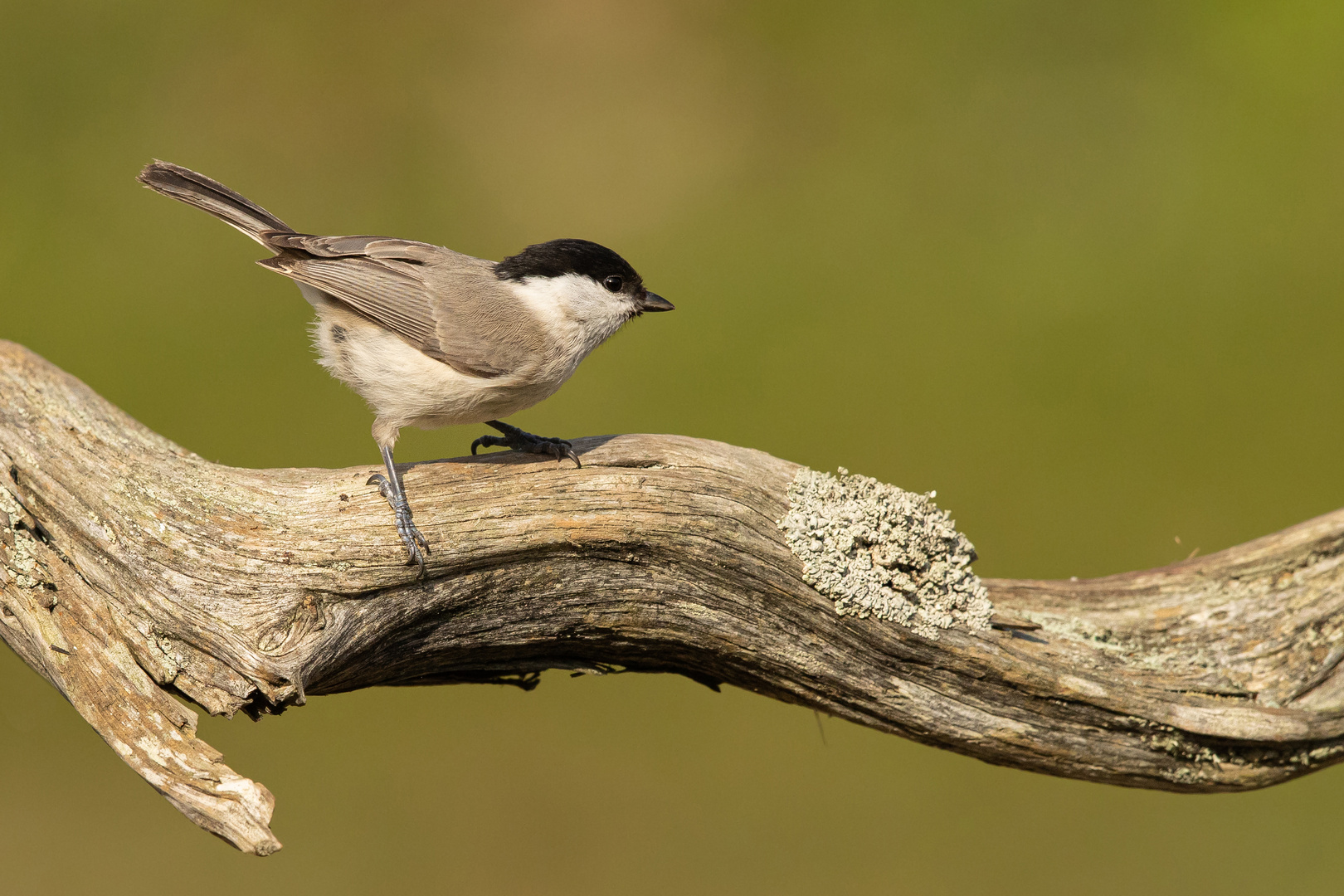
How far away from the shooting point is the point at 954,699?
3.05 metres

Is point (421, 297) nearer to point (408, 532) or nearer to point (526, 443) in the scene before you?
point (526, 443)

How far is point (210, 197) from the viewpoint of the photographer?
3.29 metres

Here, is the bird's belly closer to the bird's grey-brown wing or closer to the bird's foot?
the bird's grey-brown wing

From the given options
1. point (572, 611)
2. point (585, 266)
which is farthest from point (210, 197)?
point (572, 611)

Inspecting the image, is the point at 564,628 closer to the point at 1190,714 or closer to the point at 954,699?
the point at 954,699

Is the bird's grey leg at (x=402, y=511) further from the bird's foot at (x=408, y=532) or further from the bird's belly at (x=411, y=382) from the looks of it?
the bird's belly at (x=411, y=382)

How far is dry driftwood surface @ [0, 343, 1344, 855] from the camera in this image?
247 centimetres

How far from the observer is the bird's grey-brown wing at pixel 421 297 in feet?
10.3

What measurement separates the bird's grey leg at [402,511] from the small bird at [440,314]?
5.1 inches

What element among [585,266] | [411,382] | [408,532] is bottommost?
[408,532]

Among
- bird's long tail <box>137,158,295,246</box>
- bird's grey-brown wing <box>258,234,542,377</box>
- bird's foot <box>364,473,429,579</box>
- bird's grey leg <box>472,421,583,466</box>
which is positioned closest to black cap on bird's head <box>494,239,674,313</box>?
bird's grey-brown wing <box>258,234,542,377</box>

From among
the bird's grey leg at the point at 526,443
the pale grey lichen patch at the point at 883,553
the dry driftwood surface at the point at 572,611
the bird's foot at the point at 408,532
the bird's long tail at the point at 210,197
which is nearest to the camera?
the dry driftwood surface at the point at 572,611

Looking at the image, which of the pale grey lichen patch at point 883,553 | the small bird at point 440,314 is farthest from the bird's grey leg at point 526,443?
the pale grey lichen patch at point 883,553

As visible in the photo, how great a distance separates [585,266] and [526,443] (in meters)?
0.60
